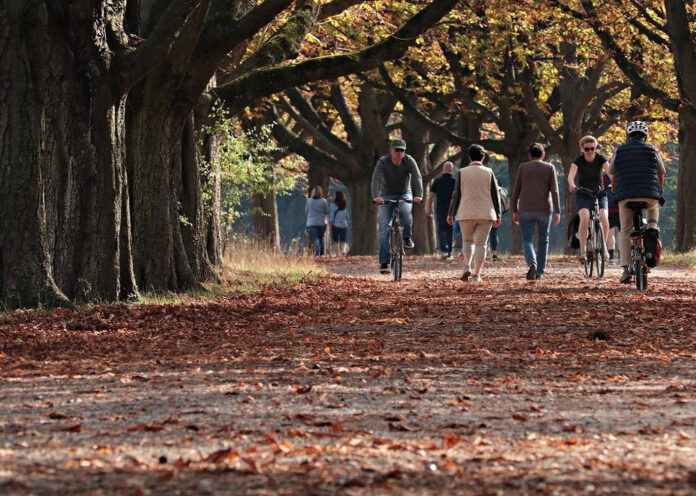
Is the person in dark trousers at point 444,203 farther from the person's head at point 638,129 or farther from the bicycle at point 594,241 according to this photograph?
the person's head at point 638,129

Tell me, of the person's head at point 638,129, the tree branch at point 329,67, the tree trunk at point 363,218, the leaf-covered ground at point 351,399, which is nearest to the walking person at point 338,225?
the tree trunk at point 363,218

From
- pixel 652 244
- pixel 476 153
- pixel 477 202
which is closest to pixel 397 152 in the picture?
pixel 476 153

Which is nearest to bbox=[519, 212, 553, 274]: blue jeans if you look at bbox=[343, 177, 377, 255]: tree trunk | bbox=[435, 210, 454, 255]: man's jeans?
bbox=[435, 210, 454, 255]: man's jeans

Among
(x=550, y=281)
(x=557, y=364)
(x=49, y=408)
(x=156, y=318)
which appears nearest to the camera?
(x=49, y=408)

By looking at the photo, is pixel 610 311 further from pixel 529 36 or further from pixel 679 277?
pixel 529 36

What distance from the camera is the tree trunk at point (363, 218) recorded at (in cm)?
3831

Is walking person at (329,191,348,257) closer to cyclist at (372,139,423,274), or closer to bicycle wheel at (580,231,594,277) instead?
bicycle wheel at (580,231,594,277)

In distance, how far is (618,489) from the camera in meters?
4.91

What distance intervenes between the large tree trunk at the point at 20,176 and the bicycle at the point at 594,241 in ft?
27.6

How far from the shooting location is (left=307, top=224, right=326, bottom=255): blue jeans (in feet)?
115

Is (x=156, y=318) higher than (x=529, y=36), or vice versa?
(x=529, y=36)

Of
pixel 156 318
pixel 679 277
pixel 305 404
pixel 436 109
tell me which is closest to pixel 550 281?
pixel 679 277

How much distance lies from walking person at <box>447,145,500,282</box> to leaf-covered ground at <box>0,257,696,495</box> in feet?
13.9

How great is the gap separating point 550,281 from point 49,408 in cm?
1293
